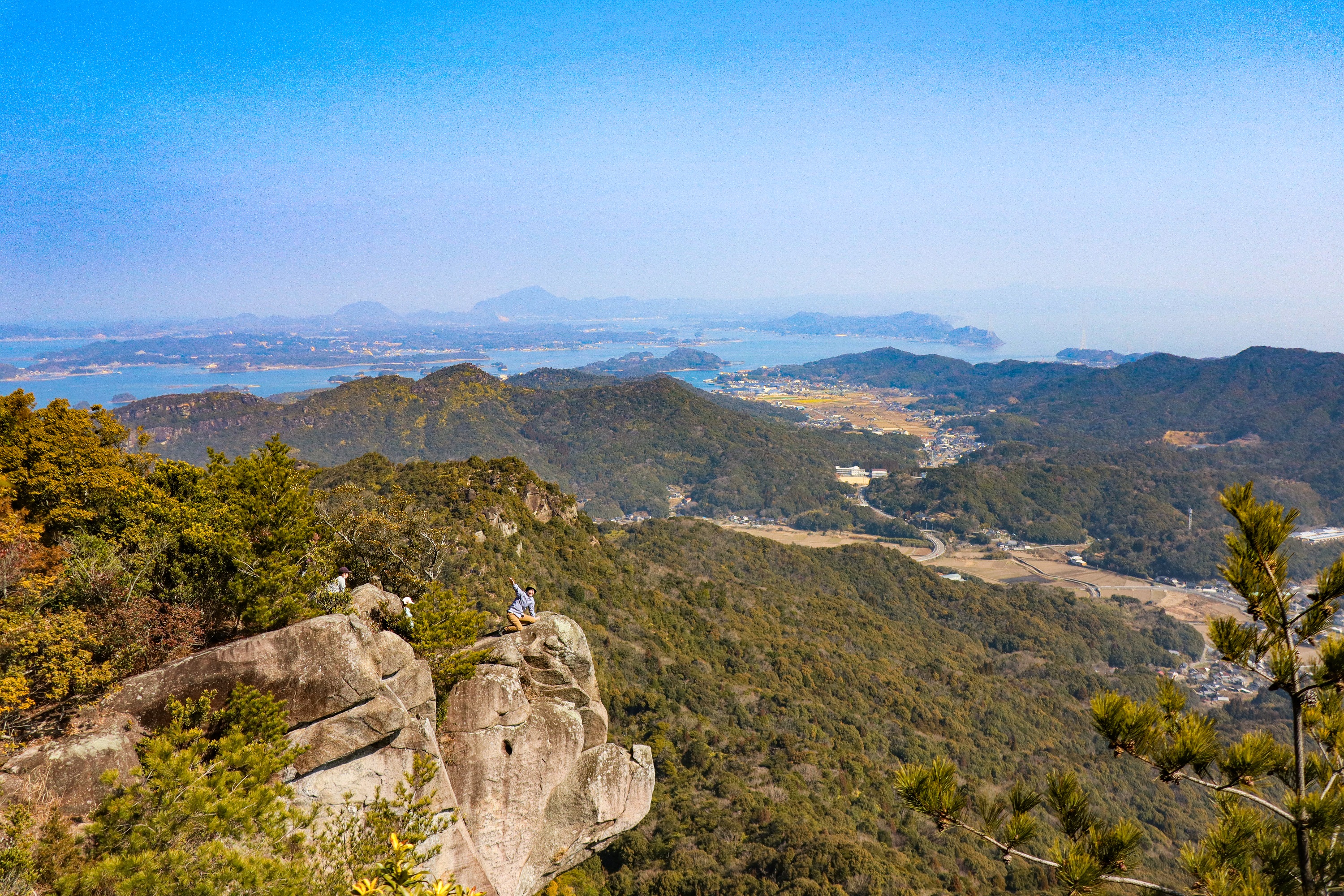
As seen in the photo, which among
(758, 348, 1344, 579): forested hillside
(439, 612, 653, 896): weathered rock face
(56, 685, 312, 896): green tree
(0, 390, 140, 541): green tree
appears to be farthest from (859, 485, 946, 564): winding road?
(56, 685, 312, 896): green tree

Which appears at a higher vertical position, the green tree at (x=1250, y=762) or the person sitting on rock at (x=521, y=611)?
the green tree at (x=1250, y=762)

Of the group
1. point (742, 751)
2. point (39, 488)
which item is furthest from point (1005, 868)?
point (39, 488)

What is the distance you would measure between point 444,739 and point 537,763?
1.98 meters

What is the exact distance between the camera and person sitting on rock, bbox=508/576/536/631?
1481 cm

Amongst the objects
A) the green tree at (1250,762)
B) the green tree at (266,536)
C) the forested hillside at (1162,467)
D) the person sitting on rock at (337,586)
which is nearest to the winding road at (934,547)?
the forested hillside at (1162,467)

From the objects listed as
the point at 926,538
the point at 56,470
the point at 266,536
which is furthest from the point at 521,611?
the point at 926,538

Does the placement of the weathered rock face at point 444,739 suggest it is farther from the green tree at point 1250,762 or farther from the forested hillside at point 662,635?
the green tree at point 1250,762

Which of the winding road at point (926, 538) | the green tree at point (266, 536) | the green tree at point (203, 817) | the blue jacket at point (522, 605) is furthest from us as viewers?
the winding road at point (926, 538)

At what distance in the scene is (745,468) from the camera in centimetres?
13062

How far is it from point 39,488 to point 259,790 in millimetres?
10567

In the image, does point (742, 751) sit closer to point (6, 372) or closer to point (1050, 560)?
point (1050, 560)


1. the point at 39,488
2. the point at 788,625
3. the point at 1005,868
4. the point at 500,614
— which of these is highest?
the point at 39,488

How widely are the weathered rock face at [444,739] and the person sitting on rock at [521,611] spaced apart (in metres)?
0.31

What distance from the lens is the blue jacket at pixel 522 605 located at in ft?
49.4
